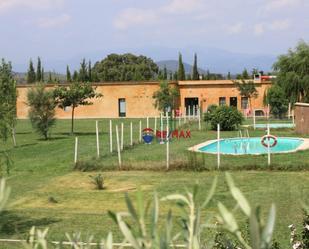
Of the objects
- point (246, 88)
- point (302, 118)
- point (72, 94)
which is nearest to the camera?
point (302, 118)

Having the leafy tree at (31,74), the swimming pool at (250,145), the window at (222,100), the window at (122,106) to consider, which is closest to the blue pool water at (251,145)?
the swimming pool at (250,145)

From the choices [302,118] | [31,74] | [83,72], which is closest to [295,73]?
[302,118]

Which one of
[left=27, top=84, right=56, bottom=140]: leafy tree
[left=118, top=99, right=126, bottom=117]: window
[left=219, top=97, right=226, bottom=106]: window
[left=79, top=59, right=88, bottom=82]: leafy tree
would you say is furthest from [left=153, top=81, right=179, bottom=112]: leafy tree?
[left=27, top=84, right=56, bottom=140]: leafy tree

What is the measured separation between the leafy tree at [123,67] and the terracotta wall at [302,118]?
1754 inches

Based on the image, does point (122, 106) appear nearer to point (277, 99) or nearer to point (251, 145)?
point (277, 99)

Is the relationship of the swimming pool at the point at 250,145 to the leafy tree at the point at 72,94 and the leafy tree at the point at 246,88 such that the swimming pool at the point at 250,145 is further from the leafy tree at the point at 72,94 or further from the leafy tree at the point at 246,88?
the leafy tree at the point at 246,88

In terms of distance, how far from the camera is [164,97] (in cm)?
4191

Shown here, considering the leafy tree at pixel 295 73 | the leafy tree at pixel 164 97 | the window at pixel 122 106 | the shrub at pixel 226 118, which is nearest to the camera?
the shrub at pixel 226 118

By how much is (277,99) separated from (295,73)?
3.16 meters

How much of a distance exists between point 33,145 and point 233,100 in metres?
25.7

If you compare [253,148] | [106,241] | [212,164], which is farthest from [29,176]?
[106,241]

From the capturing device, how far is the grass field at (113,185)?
30.4 ft

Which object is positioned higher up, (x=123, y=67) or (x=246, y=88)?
(x=123, y=67)

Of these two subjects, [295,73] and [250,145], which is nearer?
[250,145]
